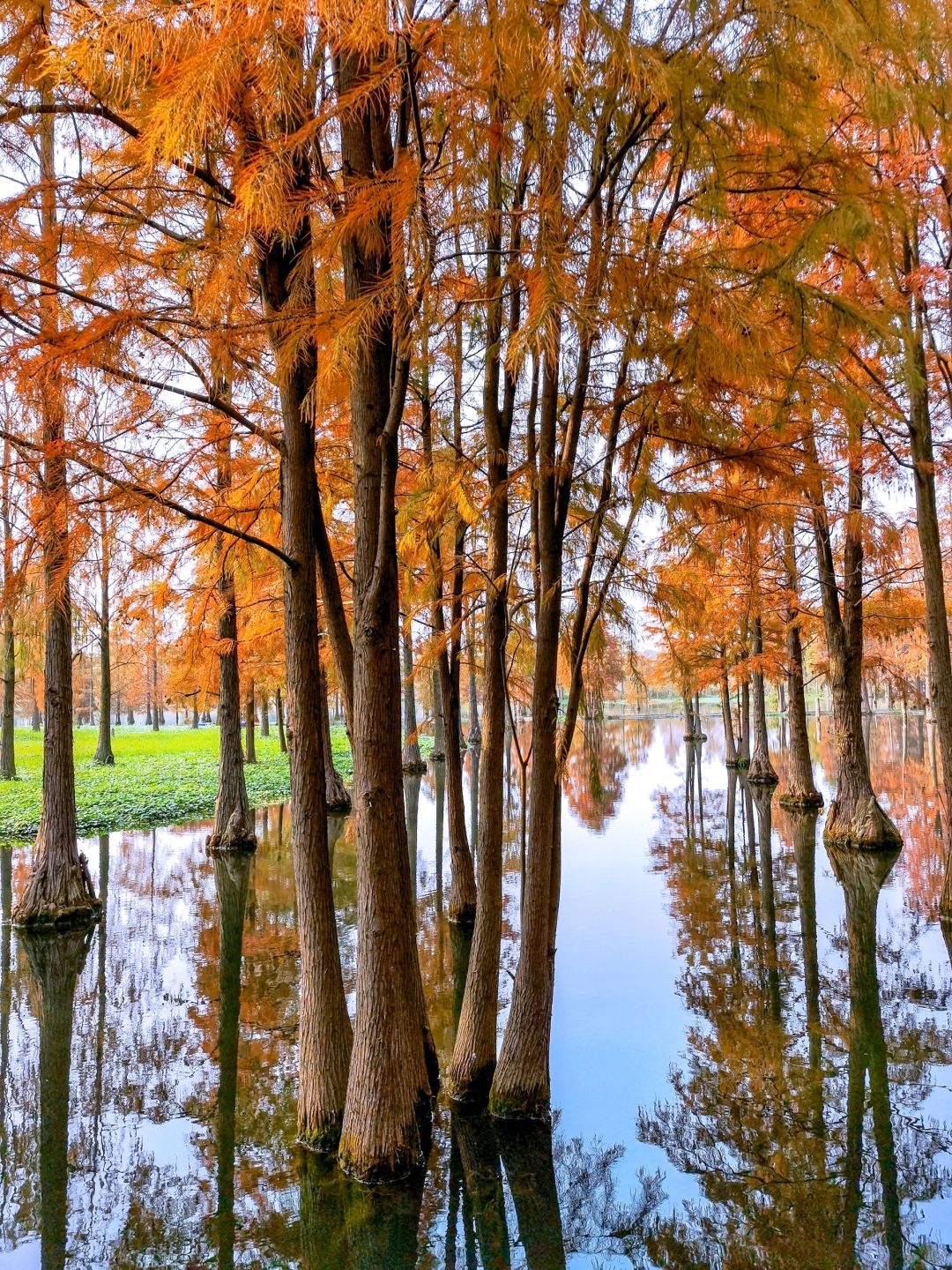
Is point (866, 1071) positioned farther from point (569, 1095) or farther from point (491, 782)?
point (491, 782)

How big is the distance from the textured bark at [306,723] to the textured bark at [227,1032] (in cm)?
45

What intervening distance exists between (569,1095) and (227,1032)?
253 cm

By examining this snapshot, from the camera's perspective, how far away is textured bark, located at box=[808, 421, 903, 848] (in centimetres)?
1141

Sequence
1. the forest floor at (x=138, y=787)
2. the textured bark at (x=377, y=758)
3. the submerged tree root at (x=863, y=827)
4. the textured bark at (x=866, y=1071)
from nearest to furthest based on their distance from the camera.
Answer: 1. the textured bark at (x=866, y=1071)
2. the textured bark at (x=377, y=758)
3. the submerged tree root at (x=863, y=827)
4. the forest floor at (x=138, y=787)

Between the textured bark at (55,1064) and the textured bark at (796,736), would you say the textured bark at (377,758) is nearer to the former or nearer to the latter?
the textured bark at (55,1064)

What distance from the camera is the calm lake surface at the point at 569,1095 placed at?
11.7 feet

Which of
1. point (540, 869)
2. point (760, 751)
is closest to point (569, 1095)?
point (540, 869)

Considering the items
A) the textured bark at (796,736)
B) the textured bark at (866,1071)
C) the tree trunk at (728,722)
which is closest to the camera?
the textured bark at (866,1071)

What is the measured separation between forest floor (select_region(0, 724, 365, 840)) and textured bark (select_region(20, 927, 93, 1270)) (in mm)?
6333

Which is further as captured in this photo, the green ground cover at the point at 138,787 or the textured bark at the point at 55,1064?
the green ground cover at the point at 138,787

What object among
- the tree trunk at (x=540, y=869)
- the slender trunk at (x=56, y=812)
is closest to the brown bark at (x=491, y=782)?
the tree trunk at (x=540, y=869)

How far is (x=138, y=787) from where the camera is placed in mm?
18594

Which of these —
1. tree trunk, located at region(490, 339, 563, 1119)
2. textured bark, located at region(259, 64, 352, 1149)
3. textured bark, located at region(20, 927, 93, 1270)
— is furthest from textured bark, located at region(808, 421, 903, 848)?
textured bark, located at region(20, 927, 93, 1270)

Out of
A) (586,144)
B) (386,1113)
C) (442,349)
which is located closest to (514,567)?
(442,349)
